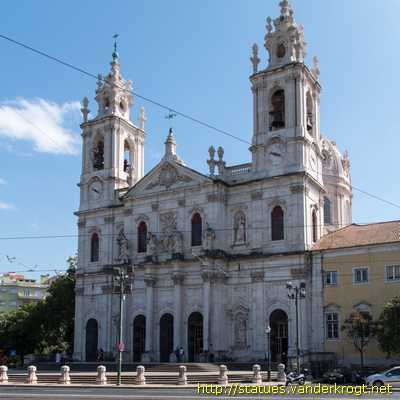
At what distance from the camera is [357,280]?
139 feet

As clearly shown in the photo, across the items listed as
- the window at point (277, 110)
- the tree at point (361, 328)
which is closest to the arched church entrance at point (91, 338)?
the window at point (277, 110)

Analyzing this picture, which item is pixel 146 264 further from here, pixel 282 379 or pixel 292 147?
pixel 282 379

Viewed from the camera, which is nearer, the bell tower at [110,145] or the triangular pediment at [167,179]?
the triangular pediment at [167,179]

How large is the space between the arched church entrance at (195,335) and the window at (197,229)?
202 inches

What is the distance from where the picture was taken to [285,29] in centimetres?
4953

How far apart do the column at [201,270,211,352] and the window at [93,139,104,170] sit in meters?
16.1

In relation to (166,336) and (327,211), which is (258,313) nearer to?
(166,336)

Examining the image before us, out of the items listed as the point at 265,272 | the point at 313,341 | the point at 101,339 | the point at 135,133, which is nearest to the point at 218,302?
the point at 265,272

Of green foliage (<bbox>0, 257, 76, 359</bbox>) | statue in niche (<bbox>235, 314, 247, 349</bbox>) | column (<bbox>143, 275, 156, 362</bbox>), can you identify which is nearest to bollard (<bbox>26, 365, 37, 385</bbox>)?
column (<bbox>143, 275, 156, 362</bbox>)

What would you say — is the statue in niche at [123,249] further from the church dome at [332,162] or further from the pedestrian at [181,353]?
the church dome at [332,162]

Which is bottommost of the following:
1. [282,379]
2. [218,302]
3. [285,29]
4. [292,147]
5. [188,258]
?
[282,379]

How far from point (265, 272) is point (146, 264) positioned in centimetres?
936

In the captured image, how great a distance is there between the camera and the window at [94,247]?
180 feet

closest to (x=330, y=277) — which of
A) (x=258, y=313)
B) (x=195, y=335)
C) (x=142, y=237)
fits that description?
(x=258, y=313)
